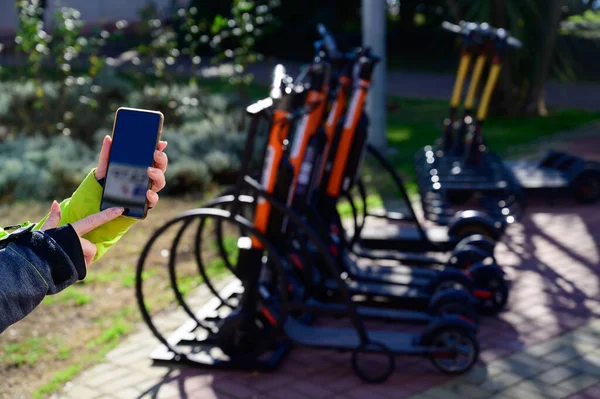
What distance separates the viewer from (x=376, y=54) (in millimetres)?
9570

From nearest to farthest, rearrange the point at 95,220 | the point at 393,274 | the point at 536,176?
the point at 95,220, the point at 393,274, the point at 536,176

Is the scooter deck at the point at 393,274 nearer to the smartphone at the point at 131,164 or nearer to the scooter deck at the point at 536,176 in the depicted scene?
the scooter deck at the point at 536,176

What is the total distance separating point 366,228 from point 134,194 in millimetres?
4424

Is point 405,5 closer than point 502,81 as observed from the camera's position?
No

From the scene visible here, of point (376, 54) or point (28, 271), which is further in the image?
point (376, 54)

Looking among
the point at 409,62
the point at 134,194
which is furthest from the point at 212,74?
the point at 134,194

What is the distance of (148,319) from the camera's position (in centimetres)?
442

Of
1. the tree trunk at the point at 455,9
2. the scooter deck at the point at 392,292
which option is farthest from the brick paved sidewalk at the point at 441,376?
the tree trunk at the point at 455,9

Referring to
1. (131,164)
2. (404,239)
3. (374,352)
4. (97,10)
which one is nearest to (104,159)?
(131,164)

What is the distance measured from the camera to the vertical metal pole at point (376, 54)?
9.45 meters

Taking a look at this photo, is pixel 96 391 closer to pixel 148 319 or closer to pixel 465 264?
pixel 148 319

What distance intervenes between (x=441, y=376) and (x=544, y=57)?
28.3 feet

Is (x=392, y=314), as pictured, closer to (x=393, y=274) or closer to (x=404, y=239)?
(x=393, y=274)

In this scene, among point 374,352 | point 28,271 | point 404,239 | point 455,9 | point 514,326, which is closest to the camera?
point 28,271
